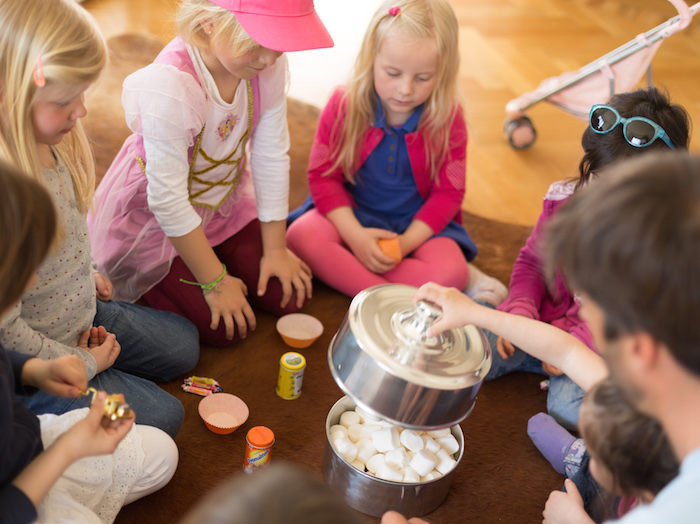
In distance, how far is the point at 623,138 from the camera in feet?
4.26

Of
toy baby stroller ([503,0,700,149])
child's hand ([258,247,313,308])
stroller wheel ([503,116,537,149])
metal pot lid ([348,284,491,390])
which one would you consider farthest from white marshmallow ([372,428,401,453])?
stroller wheel ([503,116,537,149])

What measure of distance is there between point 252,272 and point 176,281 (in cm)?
18

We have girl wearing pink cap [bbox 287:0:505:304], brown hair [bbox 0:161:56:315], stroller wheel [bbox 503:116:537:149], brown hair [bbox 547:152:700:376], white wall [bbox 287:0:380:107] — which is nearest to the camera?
brown hair [bbox 547:152:700:376]

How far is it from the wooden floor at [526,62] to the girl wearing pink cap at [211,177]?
623 mm

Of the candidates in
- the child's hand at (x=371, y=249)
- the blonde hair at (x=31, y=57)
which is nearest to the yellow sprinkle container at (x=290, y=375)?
the child's hand at (x=371, y=249)

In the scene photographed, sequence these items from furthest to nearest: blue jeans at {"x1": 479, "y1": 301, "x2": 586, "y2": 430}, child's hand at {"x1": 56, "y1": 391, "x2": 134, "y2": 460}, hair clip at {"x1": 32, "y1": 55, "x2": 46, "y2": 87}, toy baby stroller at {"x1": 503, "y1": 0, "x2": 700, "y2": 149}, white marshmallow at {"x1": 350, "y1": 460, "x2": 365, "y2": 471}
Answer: toy baby stroller at {"x1": 503, "y1": 0, "x2": 700, "y2": 149}, blue jeans at {"x1": 479, "y1": 301, "x2": 586, "y2": 430}, white marshmallow at {"x1": 350, "y1": 460, "x2": 365, "y2": 471}, hair clip at {"x1": 32, "y1": 55, "x2": 46, "y2": 87}, child's hand at {"x1": 56, "y1": 391, "x2": 134, "y2": 460}

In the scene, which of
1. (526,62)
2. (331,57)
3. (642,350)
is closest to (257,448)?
(642,350)

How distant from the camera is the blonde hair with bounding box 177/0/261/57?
4.11ft

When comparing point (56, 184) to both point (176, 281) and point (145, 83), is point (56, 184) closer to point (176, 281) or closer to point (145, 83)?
point (145, 83)

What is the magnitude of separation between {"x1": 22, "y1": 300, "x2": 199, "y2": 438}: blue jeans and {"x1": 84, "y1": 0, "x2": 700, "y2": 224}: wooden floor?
955mm

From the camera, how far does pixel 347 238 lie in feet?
5.61

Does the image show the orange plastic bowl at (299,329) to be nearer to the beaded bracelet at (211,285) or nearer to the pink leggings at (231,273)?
the pink leggings at (231,273)

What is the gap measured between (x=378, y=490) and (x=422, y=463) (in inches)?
3.5

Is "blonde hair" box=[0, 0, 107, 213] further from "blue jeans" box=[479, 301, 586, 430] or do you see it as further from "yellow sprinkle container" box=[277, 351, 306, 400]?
"blue jeans" box=[479, 301, 586, 430]
